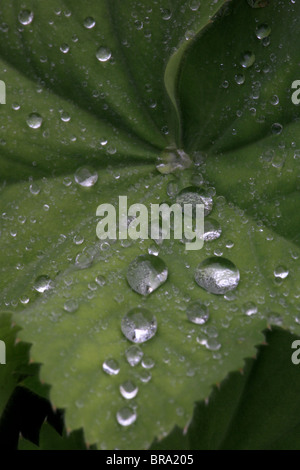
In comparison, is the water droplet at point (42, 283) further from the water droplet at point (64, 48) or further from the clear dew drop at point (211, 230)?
the water droplet at point (64, 48)

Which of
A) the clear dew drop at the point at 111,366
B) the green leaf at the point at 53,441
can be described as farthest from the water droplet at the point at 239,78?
the green leaf at the point at 53,441

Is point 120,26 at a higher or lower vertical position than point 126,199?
higher

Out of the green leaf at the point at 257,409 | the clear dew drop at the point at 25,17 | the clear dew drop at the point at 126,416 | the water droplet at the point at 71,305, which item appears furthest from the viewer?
the green leaf at the point at 257,409

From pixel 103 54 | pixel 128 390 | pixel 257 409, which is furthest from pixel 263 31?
pixel 257 409

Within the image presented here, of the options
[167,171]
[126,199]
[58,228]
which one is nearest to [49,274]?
[58,228]

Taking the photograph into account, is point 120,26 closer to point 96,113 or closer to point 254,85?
point 96,113

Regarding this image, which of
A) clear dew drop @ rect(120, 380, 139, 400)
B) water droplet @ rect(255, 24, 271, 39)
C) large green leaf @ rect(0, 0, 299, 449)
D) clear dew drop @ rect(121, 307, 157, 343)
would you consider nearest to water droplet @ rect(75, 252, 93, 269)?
large green leaf @ rect(0, 0, 299, 449)

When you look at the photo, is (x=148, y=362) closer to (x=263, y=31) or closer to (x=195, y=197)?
(x=195, y=197)
